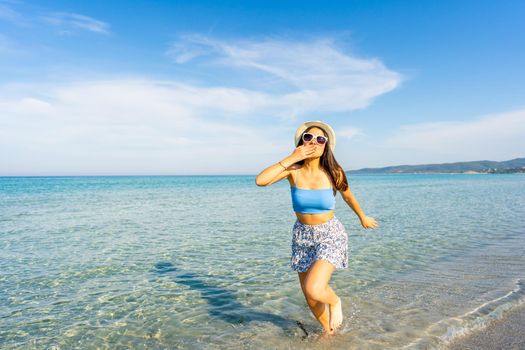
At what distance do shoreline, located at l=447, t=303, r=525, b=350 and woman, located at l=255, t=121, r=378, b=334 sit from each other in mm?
1795

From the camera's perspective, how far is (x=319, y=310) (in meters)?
5.15

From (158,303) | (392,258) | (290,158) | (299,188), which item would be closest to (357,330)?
(299,188)

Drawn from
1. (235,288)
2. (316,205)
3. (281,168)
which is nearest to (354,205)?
(316,205)

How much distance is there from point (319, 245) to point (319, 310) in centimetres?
97

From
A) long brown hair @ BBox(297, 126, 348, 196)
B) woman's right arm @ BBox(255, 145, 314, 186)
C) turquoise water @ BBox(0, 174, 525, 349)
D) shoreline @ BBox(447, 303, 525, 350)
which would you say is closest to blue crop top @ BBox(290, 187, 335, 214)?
long brown hair @ BBox(297, 126, 348, 196)

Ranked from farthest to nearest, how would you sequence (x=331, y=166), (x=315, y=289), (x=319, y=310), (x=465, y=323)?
1. (x=465, y=323)
2. (x=319, y=310)
3. (x=331, y=166)
4. (x=315, y=289)

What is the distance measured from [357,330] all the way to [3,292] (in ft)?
23.4

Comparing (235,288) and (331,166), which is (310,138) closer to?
(331,166)

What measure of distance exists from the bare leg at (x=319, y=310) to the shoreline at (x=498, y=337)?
5.35 feet

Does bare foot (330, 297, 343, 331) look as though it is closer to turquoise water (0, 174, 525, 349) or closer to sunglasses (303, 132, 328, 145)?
turquoise water (0, 174, 525, 349)

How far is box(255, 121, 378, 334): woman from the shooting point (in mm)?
4773

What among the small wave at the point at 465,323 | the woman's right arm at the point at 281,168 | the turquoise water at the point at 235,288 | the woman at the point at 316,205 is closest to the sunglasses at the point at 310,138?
the woman at the point at 316,205

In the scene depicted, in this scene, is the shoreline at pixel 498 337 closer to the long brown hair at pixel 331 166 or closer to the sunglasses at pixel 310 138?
the long brown hair at pixel 331 166

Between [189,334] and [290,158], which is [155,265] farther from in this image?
[290,158]
